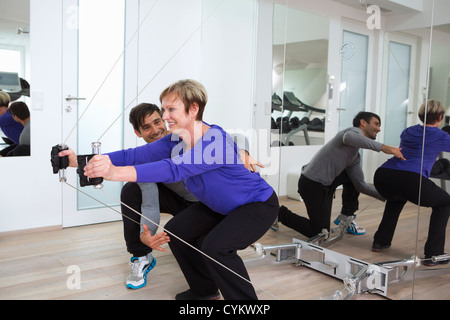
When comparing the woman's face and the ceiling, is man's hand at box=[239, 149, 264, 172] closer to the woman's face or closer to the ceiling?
the woman's face

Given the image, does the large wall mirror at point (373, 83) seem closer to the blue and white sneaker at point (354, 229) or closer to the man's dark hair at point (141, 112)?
the blue and white sneaker at point (354, 229)

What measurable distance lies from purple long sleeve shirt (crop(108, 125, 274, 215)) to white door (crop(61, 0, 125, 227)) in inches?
45.7

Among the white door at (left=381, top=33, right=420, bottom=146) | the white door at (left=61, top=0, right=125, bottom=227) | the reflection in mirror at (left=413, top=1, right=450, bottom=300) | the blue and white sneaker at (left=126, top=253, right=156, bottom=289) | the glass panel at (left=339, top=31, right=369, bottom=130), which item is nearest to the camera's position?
the reflection in mirror at (left=413, top=1, right=450, bottom=300)

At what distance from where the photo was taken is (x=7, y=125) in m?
2.83

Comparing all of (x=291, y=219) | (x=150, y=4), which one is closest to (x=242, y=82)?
(x=150, y=4)

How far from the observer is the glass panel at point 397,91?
78.8 inches

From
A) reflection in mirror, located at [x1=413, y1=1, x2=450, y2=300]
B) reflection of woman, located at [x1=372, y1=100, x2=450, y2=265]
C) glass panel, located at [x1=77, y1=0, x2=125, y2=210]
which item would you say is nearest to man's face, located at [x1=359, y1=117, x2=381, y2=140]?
reflection of woman, located at [x1=372, y1=100, x2=450, y2=265]

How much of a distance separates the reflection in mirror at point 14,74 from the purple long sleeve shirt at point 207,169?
1.37 m

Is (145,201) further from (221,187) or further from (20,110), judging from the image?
(20,110)

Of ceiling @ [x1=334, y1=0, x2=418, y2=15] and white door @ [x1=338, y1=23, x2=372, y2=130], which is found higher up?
ceiling @ [x1=334, y1=0, x2=418, y2=15]

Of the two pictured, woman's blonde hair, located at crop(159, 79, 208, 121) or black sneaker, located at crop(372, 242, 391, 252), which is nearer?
woman's blonde hair, located at crop(159, 79, 208, 121)

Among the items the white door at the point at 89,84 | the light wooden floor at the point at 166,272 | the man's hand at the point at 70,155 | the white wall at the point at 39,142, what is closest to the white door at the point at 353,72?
the light wooden floor at the point at 166,272

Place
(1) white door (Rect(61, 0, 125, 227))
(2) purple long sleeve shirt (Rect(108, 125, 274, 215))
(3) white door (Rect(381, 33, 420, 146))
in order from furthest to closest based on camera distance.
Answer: (1) white door (Rect(61, 0, 125, 227)) → (3) white door (Rect(381, 33, 420, 146)) → (2) purple long sleeve shirt (Rect(108, 125, 274, 215))

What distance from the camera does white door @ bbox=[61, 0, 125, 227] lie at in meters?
3.06
